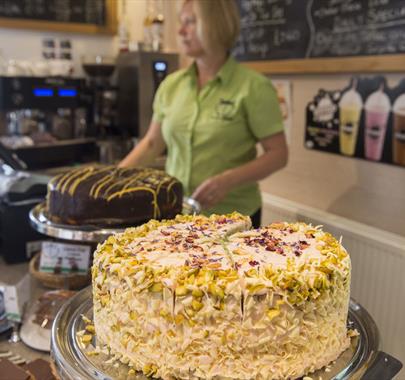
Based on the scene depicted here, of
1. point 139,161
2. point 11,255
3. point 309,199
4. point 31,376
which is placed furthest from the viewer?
point 309,199

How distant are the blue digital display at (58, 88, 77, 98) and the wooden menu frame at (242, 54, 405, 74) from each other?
3.35 feet

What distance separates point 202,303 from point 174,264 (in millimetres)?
106

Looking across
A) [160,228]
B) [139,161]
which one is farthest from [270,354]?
[139,161]

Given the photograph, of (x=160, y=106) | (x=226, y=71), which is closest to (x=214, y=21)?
(x=226, y=71)

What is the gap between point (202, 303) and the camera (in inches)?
31.5

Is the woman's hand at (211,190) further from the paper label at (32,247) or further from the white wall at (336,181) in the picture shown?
the white wall at (336,181)

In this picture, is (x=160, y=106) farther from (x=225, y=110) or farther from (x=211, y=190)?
(x=211, y=190)

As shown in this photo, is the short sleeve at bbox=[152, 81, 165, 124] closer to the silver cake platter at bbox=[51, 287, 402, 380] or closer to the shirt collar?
the shirt collar

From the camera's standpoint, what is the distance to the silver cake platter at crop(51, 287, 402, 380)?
0.83 m

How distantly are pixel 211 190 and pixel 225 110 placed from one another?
39 centimetres

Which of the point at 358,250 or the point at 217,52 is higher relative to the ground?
the point at 217,52

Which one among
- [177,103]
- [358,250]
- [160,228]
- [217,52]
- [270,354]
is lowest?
[358,250]

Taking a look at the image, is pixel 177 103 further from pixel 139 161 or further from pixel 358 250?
pixel 358 250

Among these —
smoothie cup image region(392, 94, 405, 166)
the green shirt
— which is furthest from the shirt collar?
smoothie cup image region(392, 94, 405, 166)
